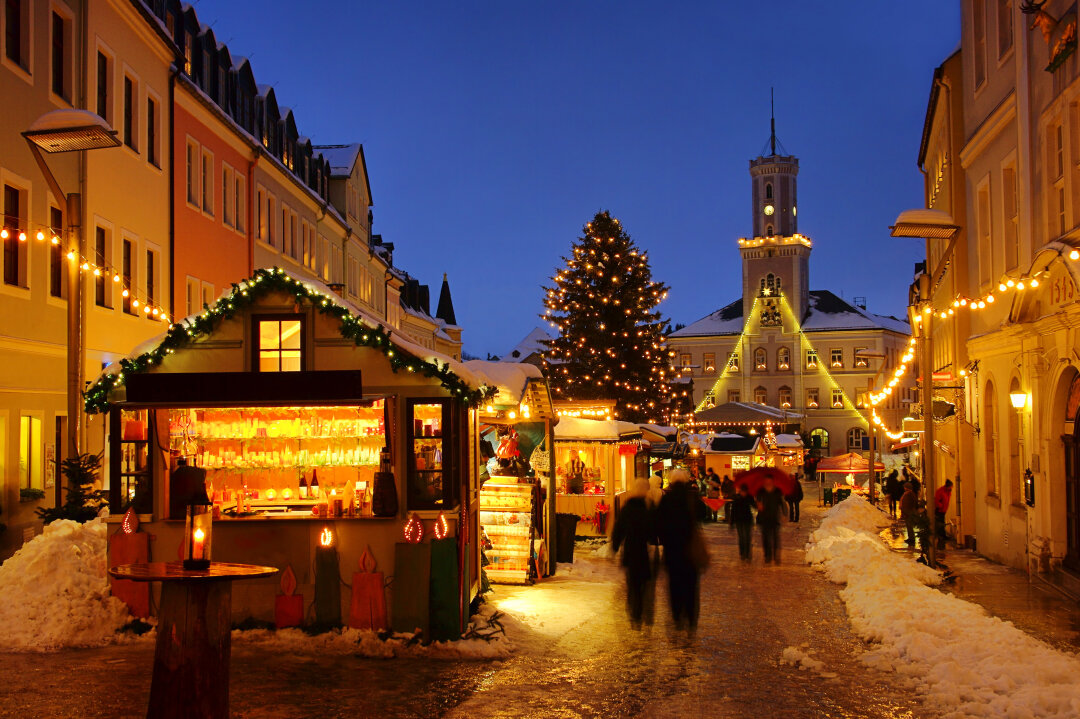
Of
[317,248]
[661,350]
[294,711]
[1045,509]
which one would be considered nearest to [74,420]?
[294,711]

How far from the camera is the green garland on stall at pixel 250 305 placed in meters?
12.1

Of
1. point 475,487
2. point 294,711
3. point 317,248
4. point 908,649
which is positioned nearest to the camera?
point 294,711

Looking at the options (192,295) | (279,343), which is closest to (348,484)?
(279,343)

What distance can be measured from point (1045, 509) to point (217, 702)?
1391 cm

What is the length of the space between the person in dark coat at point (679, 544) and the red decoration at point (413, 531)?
2.68m

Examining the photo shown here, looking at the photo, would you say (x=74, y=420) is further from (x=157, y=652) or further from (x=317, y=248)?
(x=317, y=248)

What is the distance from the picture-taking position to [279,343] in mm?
12406

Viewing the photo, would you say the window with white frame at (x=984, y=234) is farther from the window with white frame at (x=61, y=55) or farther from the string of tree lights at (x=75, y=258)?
the window with white frame at (x=61, y=55)

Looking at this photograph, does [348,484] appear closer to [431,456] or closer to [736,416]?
[431,456]

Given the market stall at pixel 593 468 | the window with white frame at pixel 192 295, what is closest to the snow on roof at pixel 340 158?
the window with white frame at pixel 192 295

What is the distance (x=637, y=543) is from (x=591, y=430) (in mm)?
13451

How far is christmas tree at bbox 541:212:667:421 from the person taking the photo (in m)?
43.3

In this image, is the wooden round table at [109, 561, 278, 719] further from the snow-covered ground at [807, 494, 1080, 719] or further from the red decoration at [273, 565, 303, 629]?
the snow-covered ground at [807, 494, 1080, 719]

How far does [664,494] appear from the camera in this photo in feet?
38.6
